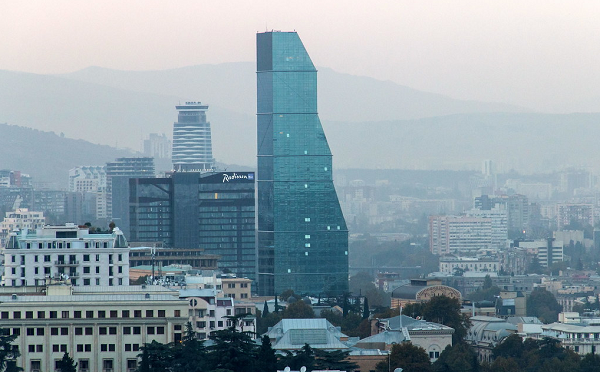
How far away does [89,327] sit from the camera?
262 ft

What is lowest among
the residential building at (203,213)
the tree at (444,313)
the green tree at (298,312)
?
the green tree at (298,312)

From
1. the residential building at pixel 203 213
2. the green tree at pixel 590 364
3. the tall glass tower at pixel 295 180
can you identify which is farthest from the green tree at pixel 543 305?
the green tree at pixel 590 364

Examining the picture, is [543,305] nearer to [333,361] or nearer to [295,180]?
[295,180]

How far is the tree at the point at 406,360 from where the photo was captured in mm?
83125

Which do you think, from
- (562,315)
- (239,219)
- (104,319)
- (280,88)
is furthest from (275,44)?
(104,319)

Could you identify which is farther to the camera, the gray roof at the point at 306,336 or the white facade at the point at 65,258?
the white facade at the point at 65,258

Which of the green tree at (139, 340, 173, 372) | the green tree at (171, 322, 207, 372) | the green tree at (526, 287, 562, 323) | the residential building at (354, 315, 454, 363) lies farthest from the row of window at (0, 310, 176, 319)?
the green tree at (526, 287, 562, 323)

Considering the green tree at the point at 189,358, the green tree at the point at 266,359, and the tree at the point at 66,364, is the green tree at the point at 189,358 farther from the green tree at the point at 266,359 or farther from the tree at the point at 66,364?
the tree at the point at 66,364

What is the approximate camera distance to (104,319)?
262ft

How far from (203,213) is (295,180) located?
10.3 m

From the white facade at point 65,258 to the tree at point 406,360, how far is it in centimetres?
2135

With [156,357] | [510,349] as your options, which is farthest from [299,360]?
[510,349]

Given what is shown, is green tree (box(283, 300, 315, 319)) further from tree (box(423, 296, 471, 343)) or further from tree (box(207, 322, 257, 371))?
tree (box(207, 322, 257, 371))

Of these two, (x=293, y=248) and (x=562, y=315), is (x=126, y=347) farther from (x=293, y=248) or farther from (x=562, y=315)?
(x=293, y=248)
